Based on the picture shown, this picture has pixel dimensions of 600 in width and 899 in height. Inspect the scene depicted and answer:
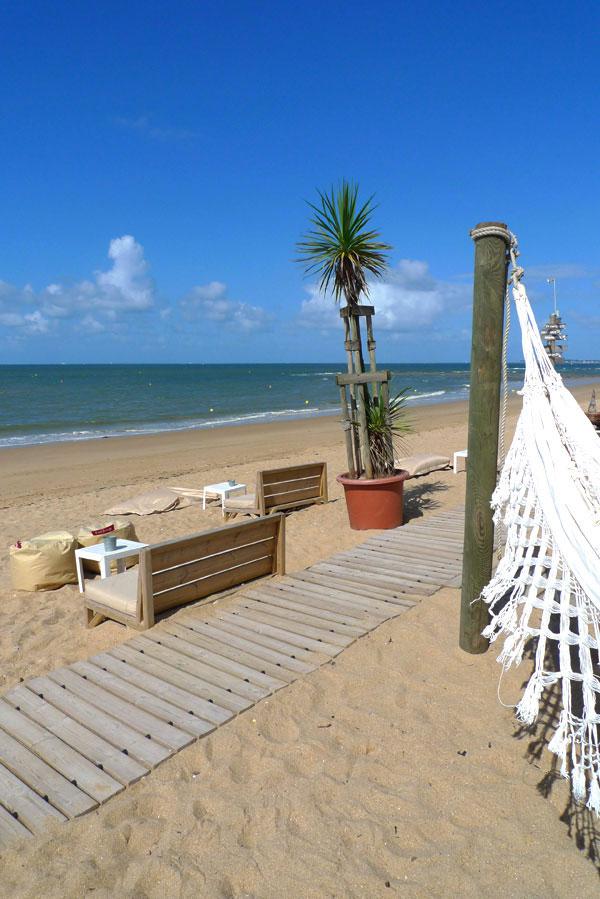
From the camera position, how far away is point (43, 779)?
2398 mm

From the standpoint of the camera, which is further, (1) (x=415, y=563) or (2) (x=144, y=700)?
(1) (x=415, y=563)

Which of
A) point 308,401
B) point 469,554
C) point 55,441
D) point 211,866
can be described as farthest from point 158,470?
point 308,401

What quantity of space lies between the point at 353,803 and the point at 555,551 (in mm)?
1145

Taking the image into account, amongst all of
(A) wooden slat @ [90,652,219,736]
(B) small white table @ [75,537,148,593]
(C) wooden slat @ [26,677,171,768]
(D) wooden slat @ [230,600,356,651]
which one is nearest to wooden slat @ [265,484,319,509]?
(B) small white table @ [75,537,148,593]

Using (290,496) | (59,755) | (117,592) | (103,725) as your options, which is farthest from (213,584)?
(290,496)

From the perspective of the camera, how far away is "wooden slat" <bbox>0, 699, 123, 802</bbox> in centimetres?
234

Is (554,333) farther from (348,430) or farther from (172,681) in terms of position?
(172,681)

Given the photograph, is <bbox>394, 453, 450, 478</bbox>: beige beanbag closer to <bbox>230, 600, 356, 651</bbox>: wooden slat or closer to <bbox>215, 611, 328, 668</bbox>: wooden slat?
<bbox>230, 600, 356, 651</bbox>: wooden slat

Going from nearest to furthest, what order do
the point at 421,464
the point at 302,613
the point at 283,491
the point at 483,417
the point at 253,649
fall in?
1. the point at 483,417
2. the point at 253,649
3. the point at 302,613
4. the point at 283,491
5. the point at 421,464

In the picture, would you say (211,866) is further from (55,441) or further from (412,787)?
(55,441)

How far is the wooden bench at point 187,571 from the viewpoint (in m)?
3.74

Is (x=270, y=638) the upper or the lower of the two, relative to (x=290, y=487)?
lower

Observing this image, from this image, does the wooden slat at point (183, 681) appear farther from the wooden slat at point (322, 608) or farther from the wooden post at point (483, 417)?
the wooden post at point (483, 417)

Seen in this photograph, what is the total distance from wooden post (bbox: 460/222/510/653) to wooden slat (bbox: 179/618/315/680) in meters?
0.88
